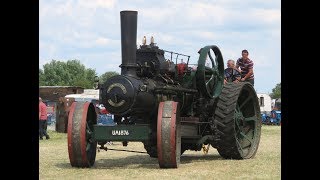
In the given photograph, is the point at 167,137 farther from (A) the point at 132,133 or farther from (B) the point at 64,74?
(B) the point at 64,74

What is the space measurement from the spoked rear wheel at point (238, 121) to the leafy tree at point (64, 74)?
86.3 metres

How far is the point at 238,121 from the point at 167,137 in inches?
116

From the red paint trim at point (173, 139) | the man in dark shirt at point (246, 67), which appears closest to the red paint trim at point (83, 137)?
the red paint trim at point (173, 139)

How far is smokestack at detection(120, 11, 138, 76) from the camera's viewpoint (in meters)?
10.8

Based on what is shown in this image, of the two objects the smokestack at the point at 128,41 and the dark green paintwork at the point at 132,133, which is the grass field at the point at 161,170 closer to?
the dark green paintwork at the point at 132,133

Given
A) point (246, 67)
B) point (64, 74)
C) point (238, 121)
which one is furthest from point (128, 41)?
point (64, 74)

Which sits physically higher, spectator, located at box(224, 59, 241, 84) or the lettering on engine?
spectator, located at box(224, 59, 241, 84)

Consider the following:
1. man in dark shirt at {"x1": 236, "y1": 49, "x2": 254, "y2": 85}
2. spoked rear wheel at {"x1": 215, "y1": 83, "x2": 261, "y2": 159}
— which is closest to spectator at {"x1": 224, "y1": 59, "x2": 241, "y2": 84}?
man in dark shirt at {"x1": 236, "y1": 49, "x2": 254, "y2": 85}

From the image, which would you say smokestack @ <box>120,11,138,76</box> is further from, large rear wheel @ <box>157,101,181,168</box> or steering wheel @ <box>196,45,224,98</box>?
steering wheel @ <box>196,45,224,98</box>

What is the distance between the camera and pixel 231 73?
14.2 m

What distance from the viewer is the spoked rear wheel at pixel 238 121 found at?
491 inches
